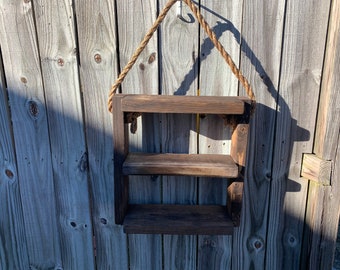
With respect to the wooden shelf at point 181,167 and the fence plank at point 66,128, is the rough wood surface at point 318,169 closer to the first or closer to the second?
the wooden shelf at point 181,167

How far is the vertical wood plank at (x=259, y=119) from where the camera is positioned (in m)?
0.92

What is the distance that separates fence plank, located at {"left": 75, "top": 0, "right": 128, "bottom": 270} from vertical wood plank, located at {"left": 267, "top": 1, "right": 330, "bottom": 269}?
23.5 inches

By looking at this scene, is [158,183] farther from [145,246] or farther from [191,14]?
[191,14]

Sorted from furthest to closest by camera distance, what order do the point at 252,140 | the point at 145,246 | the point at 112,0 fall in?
the point at 145,246 < the point at 252,140 < the point at 112,0

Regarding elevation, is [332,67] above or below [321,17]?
below

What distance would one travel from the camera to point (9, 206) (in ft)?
3.63

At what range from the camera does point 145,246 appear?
1.12 metres

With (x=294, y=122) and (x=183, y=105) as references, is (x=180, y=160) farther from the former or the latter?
(x=294, y=122)

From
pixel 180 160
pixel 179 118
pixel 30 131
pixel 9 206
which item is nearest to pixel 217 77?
pixel 179 118

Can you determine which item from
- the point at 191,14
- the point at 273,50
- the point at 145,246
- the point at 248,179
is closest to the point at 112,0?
the point at 191,14

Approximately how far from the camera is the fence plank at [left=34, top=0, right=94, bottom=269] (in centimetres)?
93

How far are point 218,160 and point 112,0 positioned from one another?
64cm

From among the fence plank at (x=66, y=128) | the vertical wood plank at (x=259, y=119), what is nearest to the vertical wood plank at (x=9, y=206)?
the fence plank at (x=66, y=128)

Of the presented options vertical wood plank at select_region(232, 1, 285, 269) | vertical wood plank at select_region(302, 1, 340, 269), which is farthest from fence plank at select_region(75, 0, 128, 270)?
vertical wood plank at select_region(302, 1, 340, 269)
